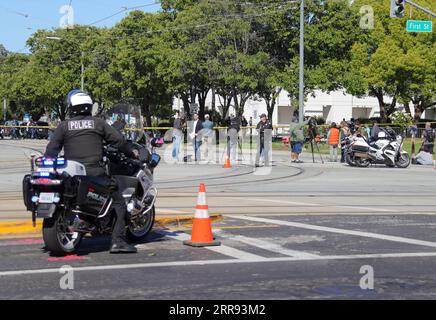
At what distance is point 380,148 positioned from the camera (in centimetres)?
2584

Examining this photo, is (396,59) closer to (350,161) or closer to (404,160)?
(404,160)

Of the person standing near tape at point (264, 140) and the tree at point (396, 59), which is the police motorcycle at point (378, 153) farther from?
the tree at point (396, 59)

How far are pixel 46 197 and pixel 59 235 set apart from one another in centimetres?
59

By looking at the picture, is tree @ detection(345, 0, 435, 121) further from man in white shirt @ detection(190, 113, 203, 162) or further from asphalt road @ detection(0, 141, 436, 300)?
asphalt road @ detection(0, 141, 436, 300)

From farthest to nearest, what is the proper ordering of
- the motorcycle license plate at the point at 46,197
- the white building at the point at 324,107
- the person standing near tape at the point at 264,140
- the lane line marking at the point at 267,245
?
the white building at the point at 324,107
the person standing near tape at the point at 264,140
the lane line marking at the point at 267,245
the motorcycle license plate at the point at 46,197

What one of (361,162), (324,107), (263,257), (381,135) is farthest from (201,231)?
(324,107)

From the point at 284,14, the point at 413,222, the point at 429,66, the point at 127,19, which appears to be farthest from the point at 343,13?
the point at 413,222

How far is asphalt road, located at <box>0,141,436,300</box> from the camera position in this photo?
21.2 ft

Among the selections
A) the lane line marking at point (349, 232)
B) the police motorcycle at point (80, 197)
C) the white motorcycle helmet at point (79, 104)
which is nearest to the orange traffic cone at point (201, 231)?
the police motorcycle at point (80, 197)

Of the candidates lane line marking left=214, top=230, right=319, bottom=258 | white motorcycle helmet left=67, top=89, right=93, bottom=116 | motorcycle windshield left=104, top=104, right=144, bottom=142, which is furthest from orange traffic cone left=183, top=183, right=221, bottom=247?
white motorcycle helmet left=67, top=89, right=93, bottom=116

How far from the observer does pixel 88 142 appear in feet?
26.6

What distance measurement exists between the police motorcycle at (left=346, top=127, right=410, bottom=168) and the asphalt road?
10.5 m

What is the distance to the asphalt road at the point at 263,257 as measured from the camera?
6449 mm

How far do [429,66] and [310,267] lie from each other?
5330 centimetres
